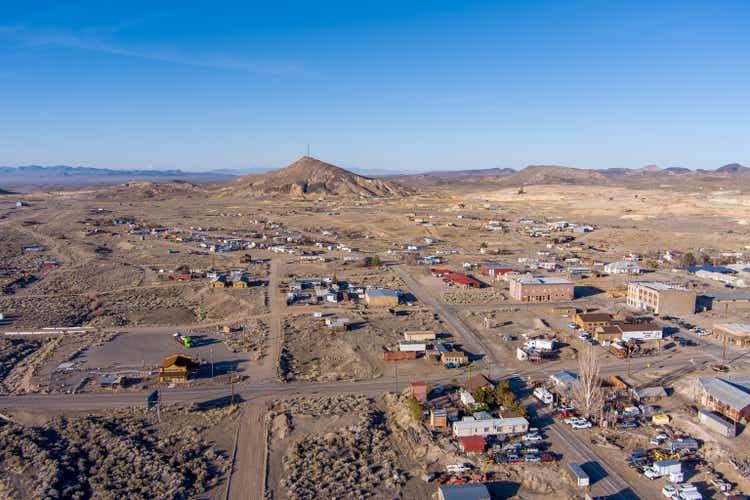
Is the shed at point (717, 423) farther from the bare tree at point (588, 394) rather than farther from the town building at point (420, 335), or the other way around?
the town building at point (420, 335)

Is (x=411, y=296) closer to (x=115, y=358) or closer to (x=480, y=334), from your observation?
(x=480, y=334)

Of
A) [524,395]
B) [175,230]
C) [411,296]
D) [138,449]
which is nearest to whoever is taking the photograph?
[138,449]

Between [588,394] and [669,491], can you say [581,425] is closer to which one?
[588,394]

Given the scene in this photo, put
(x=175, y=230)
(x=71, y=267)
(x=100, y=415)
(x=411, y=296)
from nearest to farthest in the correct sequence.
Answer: (x=100, y=415)
(x=411, y=296)
(x=71, y=267)
(x=175, y=230)

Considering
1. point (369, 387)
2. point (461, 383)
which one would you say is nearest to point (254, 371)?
point (369, 387)

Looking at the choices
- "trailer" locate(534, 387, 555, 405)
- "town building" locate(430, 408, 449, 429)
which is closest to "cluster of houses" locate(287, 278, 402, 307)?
"trailer" locate(534, 387, 555, 405)

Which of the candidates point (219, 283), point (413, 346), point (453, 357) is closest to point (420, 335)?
point (413, 346)
